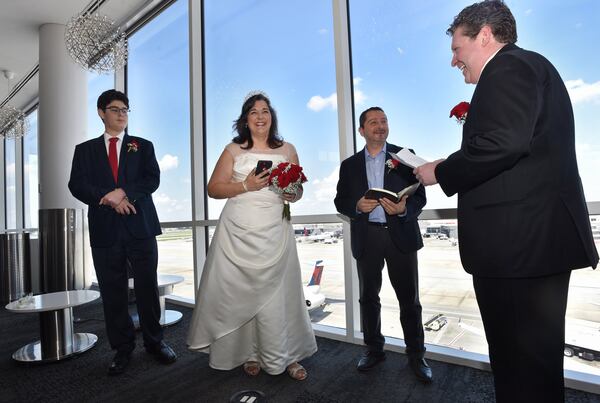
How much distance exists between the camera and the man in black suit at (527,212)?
1.05 meters

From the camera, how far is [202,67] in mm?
4434

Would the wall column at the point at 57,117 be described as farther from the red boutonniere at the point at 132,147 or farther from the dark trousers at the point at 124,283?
the dark trousers at the point at 124,283

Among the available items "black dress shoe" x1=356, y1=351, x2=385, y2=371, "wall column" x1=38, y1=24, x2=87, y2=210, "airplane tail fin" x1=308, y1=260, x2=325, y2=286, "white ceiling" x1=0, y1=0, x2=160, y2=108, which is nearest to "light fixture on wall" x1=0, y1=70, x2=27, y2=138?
"white ceiling" x1=0, y1=0, x2=160, y2=108

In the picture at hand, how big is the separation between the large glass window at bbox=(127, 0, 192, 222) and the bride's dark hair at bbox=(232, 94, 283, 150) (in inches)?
91.9

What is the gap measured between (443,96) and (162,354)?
2.95m

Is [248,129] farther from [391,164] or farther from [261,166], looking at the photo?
[391,164]

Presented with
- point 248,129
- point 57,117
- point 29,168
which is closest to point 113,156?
point 248,129

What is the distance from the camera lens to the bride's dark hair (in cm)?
243

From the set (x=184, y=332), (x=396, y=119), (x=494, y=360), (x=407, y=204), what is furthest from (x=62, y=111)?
(x=494, y=360)

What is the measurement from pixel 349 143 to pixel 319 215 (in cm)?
72

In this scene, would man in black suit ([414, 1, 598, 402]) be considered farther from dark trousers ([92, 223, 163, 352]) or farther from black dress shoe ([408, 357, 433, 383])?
dark trousers ([92, 223, 163, 352])

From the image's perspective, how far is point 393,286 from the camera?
7.70 ft

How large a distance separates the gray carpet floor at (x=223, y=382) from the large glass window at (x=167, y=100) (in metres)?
2.24

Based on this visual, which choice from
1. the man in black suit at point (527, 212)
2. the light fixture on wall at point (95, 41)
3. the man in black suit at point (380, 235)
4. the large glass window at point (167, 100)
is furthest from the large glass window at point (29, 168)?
the man in black suit at point (527, 212)
